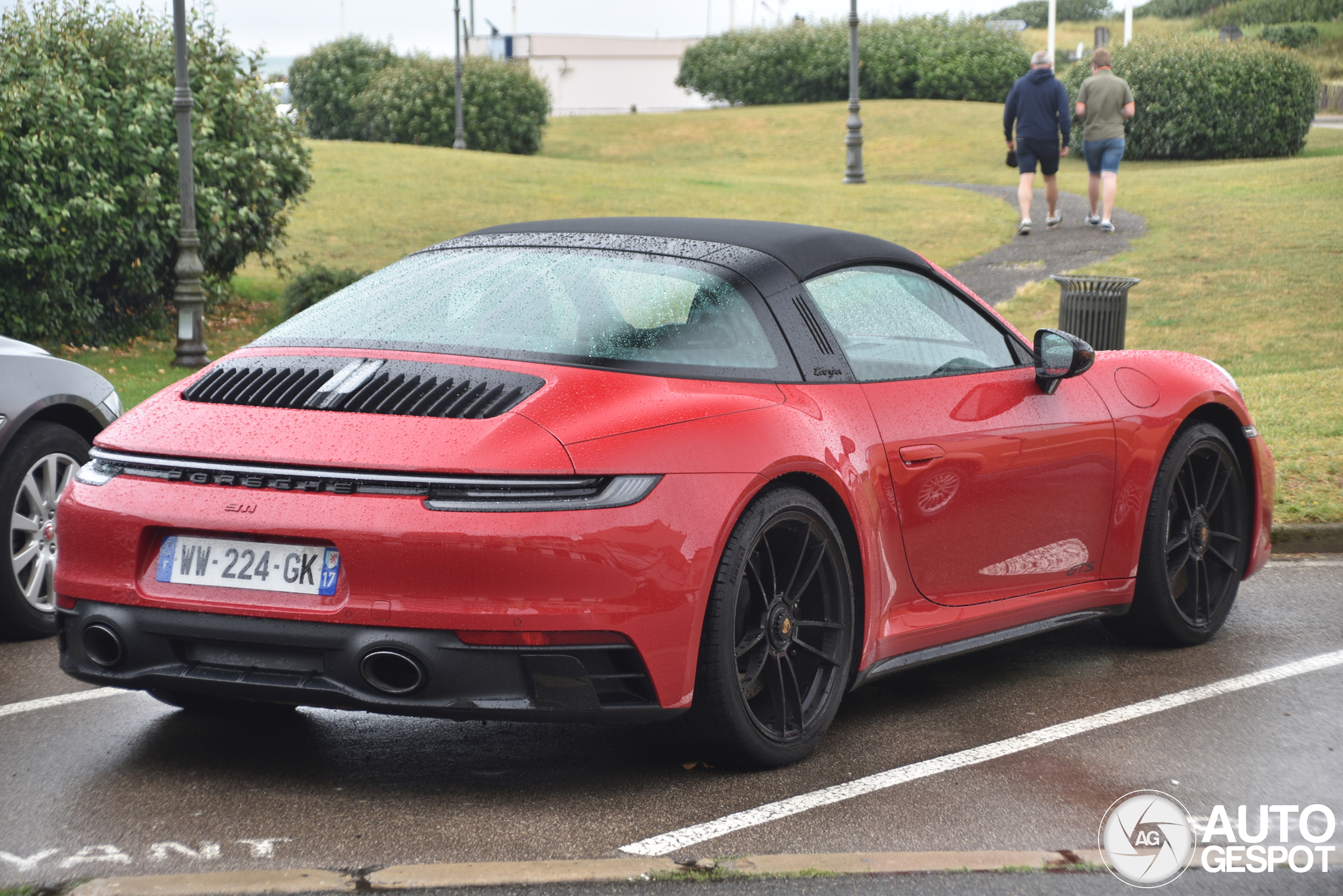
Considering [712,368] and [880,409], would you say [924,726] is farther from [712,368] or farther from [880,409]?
[712,368]

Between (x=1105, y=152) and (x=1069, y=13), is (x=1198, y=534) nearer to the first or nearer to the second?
(x=1105, y=152)

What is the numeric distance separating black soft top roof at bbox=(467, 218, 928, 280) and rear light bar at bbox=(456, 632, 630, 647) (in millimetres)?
1454

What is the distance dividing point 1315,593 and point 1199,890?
11.9 feet

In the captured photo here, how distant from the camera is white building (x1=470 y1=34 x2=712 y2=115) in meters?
76.1

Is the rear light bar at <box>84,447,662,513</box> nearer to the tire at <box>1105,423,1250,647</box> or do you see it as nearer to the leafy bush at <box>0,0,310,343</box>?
the tire at <box>1105,423,1250,647</box>

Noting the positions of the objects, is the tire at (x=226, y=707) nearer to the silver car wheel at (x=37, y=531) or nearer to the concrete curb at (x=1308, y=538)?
the silver car wheel at (x=37, y=531)

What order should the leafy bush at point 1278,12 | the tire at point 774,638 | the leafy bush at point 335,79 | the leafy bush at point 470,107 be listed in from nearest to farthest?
the tire at point 774,638
the leafy bush at point 470,107
the leafy bush at point 335,79
the leafy bush at point 1278,12

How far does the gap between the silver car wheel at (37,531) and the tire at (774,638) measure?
2874 mm

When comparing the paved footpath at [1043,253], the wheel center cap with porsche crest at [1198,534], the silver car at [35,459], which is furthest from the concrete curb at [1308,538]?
the paved footpath at [1043,253]

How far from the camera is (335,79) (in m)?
48.4

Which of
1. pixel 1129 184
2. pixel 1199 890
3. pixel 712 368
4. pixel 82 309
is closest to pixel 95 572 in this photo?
pixel 712 368

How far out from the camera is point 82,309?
46.4ft

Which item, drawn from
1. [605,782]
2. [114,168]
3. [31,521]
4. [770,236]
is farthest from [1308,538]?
[114,168]

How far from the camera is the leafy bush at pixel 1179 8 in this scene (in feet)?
255
